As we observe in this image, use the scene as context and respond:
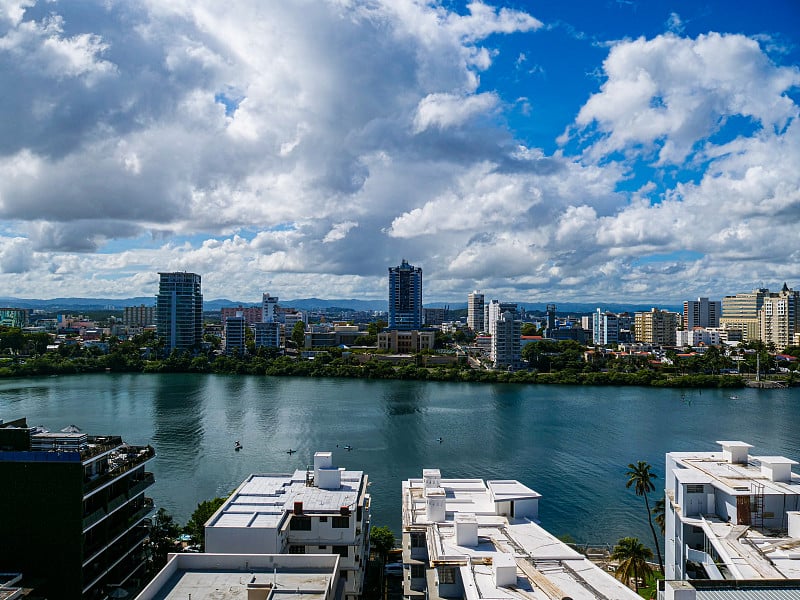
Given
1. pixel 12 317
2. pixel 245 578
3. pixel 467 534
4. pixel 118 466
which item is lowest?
pixel 245 578

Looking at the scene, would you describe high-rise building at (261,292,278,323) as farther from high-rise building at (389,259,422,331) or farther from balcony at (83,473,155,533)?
balcony at (83,473,155,533)

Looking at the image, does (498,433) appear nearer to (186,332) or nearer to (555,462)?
(555,462)

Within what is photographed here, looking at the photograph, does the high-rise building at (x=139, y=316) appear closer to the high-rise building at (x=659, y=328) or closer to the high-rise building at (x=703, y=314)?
the high-rise building at (x=659, y=328)

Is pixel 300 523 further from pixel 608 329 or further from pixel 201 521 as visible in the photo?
pixel 608 329

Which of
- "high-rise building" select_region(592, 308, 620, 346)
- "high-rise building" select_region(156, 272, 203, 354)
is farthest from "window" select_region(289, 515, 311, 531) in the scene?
"high-rise building" select_region(592, 308, 620, 346)

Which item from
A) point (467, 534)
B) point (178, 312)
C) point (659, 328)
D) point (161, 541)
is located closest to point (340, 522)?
point (467, 534)

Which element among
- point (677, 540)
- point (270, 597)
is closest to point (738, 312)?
point (677, 540)

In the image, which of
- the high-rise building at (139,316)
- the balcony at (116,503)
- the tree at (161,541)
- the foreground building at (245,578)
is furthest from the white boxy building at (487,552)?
the high-rise building at (139,316)
